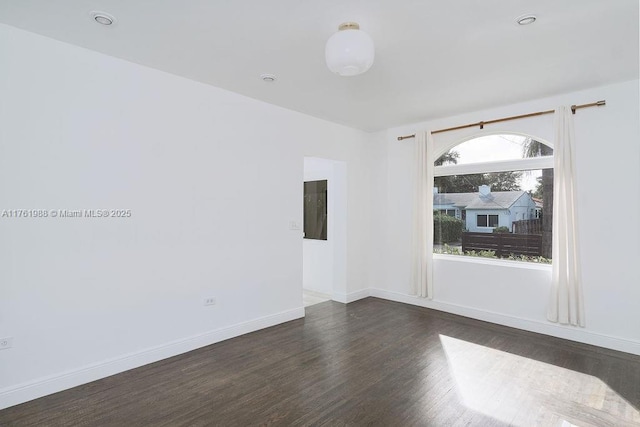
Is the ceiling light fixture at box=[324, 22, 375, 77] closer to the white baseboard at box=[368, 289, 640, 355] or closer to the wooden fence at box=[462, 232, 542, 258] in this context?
the wooden fence at box=[462, 232, 542, 258]

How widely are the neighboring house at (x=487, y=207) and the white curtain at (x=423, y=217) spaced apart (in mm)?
343

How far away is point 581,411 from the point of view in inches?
93.8

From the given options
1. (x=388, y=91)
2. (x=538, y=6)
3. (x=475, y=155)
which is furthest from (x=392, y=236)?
(x=538, y=6)

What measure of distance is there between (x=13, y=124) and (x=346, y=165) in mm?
3891

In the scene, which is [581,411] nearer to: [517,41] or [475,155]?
[517,41]

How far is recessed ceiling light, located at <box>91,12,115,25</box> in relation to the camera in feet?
7.43

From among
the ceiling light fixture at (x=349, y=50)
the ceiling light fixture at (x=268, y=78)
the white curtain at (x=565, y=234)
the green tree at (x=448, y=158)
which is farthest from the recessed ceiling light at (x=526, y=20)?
the green tree at (x=448, y=158)

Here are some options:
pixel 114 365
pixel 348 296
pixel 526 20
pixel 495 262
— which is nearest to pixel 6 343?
pixel 114 365

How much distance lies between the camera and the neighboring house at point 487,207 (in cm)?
424

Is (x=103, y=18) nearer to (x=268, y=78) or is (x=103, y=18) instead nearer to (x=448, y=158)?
(x=268, y=78)

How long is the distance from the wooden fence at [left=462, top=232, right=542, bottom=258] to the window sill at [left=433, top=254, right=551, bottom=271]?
3.9 inches

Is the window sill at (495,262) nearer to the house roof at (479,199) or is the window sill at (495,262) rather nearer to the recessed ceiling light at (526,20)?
the house roof at (479,199)

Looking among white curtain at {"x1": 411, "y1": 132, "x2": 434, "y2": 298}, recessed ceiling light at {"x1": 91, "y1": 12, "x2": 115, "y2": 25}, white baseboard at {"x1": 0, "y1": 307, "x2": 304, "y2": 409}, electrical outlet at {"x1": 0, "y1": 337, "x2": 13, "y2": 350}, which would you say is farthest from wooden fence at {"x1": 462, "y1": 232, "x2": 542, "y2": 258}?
electrical outlet at {"x1": 0, "y1": 337, "x2": 13, "y2": 350}

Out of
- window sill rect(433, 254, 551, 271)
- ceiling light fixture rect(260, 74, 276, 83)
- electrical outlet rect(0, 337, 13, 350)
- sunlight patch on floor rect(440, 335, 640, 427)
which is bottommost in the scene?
sunlight patch on floor rect(440, 335, 640, 427)
